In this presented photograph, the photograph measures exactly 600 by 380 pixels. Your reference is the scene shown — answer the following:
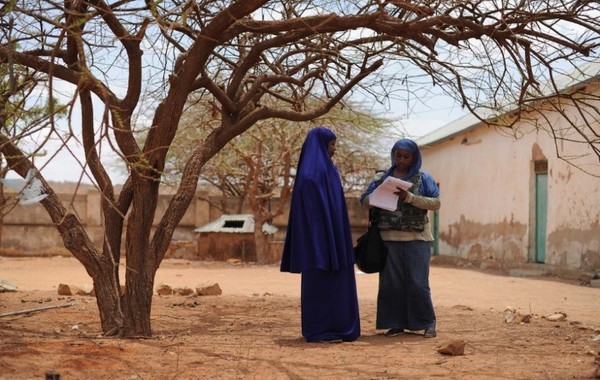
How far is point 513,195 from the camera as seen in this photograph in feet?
61.9

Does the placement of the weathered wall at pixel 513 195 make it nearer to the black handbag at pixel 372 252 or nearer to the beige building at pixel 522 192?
the beige building at pixel 522 192

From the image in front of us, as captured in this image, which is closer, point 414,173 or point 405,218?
point 405,218

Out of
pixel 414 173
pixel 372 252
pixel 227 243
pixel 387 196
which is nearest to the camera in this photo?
pixel 387 196

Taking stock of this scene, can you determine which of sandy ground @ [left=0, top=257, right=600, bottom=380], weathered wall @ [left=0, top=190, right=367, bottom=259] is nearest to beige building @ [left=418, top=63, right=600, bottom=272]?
sandy ground @ [left=0, top=257, right=600, bottom=380]

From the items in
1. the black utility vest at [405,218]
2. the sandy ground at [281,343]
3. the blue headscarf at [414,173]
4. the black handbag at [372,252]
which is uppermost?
the blue headscarf at [414,173]

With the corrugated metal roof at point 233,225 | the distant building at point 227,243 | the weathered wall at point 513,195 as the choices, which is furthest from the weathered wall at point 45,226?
the weathered wall at point 513,195

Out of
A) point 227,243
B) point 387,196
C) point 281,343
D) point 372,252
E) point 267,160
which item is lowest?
point 281,343

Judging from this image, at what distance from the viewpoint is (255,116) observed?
24.3 ft

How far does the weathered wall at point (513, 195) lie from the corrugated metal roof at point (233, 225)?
531 cm

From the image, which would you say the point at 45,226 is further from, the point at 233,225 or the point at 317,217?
the point at 317,217

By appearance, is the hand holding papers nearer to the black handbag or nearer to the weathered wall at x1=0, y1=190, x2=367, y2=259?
the black handbag

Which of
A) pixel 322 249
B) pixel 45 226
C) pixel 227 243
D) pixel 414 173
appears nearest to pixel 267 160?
pixel 227 243

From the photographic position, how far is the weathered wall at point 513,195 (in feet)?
49.7

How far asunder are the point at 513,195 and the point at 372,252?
41.7 feet
